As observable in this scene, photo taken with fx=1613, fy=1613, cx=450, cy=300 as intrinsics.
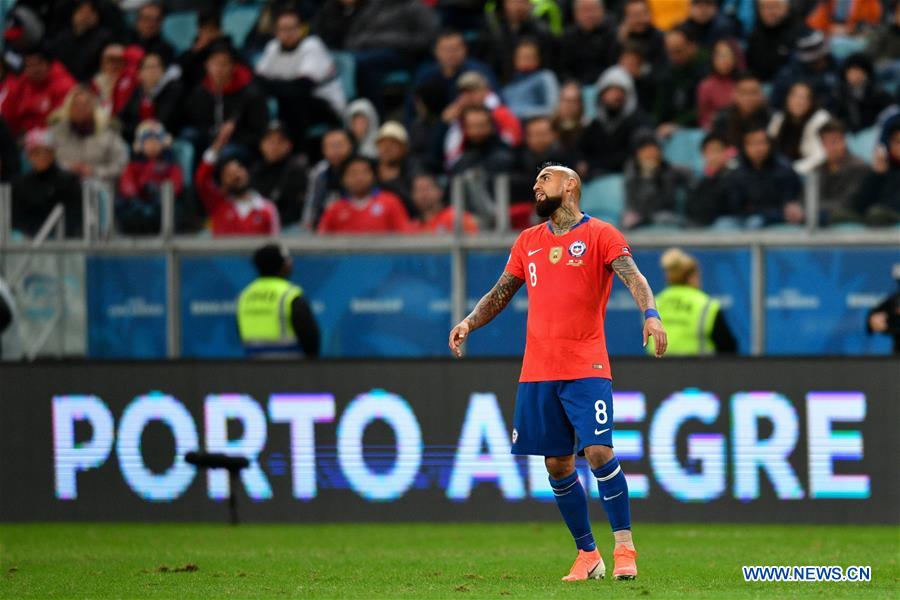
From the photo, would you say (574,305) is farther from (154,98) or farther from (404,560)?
(154,98)

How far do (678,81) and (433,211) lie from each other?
4245mm

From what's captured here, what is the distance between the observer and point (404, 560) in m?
9.69

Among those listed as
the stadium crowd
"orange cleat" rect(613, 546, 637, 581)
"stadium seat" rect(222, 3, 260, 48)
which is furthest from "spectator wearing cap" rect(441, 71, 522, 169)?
"orange cleat" rect(613, 546, 637, 581)

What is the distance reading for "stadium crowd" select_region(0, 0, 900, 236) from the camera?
1434 cm

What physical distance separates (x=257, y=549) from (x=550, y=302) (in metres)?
3.24

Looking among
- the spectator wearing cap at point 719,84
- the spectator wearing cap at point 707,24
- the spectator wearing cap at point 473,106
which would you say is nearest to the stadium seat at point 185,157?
the spectator wearing cap at point 473,106

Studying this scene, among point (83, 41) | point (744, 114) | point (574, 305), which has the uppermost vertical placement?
point (83, 41)

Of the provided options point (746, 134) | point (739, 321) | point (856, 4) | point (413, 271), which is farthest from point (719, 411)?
point (856, 4)

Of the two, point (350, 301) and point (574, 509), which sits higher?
point (350, 301)

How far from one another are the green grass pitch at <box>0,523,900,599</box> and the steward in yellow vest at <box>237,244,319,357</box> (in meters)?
1.56

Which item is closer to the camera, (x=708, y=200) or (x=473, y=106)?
(x=708, y=200)

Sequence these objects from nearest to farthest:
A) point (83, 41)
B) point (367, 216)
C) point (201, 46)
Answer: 1. point (367, 216)
2. point (201, 46)
3. point (83, 41)

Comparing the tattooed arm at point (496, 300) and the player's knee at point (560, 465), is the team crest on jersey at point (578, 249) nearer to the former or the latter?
the tattooed arm at point (496, 300)

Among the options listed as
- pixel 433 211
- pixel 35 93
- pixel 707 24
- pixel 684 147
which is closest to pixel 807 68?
pixel 707 24
